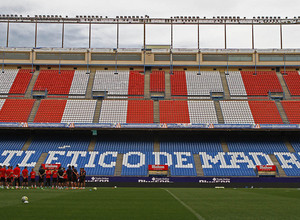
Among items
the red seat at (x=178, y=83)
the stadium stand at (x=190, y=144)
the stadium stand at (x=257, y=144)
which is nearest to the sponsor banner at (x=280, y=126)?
the stadium stand at (x=257, y=144)

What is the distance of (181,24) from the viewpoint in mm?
54812

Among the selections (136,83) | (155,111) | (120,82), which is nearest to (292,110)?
(155,111)

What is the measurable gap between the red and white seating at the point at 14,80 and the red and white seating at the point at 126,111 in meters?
12.0

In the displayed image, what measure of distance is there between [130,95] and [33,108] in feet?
40.8

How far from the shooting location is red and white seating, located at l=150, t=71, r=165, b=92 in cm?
4978

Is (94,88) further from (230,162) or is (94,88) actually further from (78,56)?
(230,162)

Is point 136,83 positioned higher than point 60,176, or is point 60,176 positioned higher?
point 136,83

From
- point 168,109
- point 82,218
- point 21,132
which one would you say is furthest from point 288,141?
point 82,218

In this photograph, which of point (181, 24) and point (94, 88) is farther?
point (181, 24)

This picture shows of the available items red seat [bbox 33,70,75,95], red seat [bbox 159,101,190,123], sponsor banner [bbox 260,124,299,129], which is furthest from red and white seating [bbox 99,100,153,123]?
sponsor banner [bbox 260,124,299,129]

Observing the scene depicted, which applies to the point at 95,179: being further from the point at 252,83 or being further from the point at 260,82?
the point at 260,82

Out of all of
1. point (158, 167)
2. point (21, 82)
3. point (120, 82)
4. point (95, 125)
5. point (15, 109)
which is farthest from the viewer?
point (120, 82)

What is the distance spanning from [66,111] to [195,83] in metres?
18.0

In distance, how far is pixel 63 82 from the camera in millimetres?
50438
